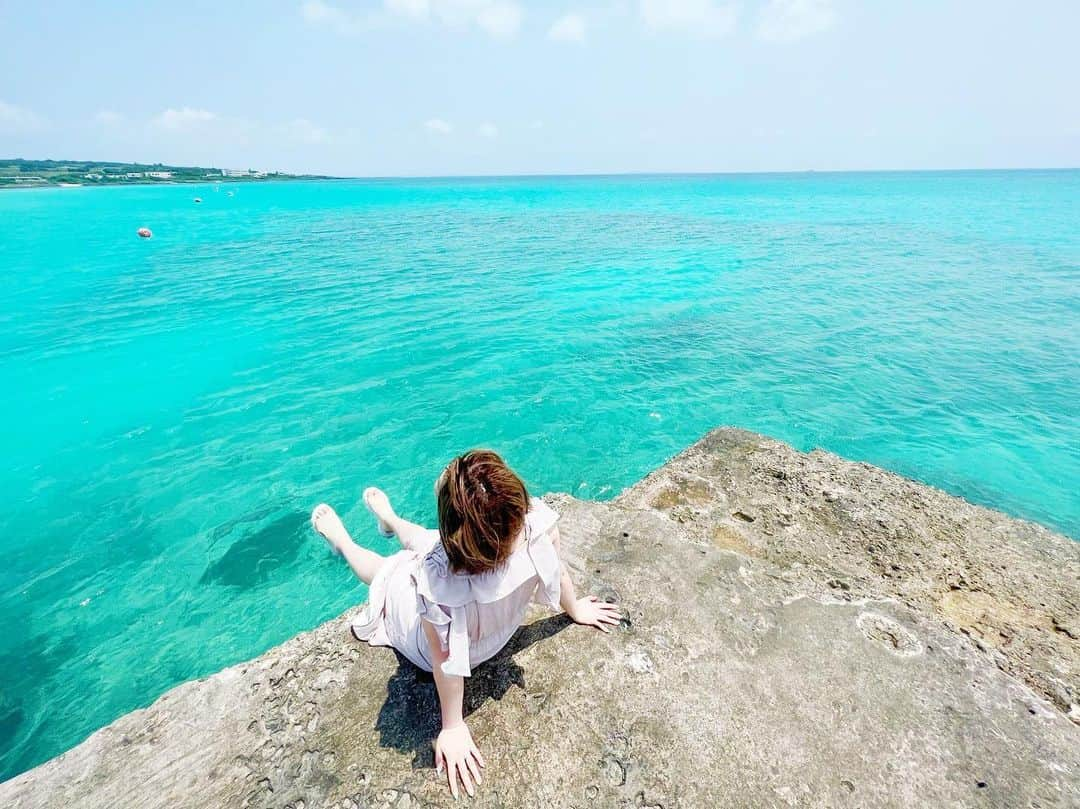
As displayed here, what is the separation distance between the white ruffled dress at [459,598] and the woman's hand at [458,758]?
40cm

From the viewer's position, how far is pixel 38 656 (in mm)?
7203

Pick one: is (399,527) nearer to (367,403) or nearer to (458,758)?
(458,758)

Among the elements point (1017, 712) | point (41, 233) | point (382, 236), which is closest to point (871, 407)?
point (1017, 712)

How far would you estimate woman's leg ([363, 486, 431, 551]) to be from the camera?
402cm

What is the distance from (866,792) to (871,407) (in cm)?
1275

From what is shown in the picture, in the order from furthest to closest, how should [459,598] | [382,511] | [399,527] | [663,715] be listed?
[382,511]
[399,527]
[663,715]
[459,598]

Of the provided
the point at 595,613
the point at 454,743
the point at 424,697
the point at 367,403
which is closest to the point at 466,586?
the point at 454,743

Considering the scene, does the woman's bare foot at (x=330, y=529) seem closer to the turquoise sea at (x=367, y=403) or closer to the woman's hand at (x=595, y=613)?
the woman's hand at (x=595, y=613)

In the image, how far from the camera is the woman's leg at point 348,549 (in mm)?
4379

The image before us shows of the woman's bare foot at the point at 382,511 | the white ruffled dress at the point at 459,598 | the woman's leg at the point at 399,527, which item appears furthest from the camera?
the woman's bare foot at the point at 382,511

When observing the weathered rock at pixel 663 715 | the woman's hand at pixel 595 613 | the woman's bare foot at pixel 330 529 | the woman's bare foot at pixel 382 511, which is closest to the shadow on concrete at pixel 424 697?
the weathered rock at pixel 663 715

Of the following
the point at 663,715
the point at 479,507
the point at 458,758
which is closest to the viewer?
the point at 479,507

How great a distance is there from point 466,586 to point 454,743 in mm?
1182

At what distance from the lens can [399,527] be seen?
468 centimetres
